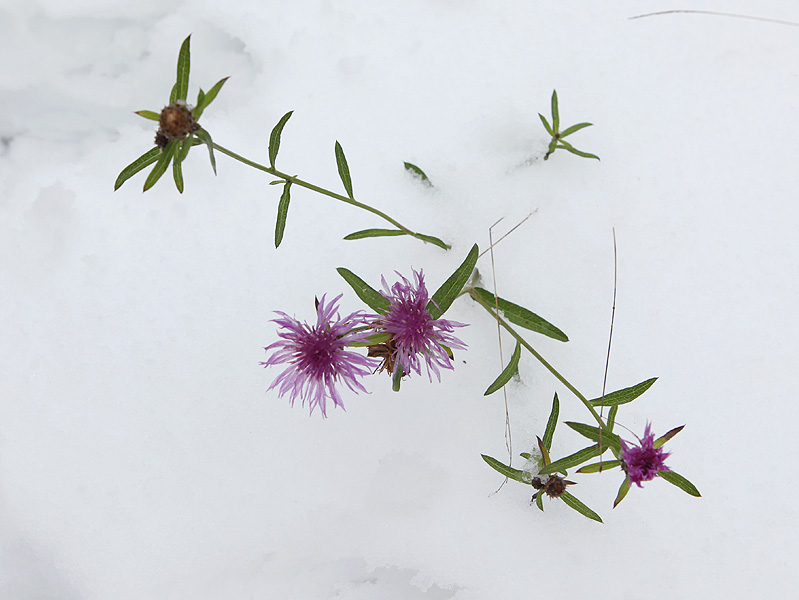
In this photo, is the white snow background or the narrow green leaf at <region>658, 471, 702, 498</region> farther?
the white snow background

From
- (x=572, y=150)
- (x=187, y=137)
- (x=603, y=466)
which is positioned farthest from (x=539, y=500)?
(x=187, y=137)

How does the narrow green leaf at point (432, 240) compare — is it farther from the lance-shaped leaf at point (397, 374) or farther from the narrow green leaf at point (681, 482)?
the narrow green leaf at point (681, 482)

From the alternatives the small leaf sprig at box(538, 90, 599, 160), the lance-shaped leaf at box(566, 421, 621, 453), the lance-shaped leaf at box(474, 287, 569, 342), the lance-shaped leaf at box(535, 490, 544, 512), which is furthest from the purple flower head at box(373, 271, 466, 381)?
the small leaf sprig at box(538, 90, 599, 160)

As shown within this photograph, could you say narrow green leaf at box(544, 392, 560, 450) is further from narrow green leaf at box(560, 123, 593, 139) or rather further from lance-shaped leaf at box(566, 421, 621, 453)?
narrow green leaf at box(560, 123, 593, 139)

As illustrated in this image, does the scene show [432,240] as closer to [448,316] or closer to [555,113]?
[448,316]

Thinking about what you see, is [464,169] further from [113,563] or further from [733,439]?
[113,563]
